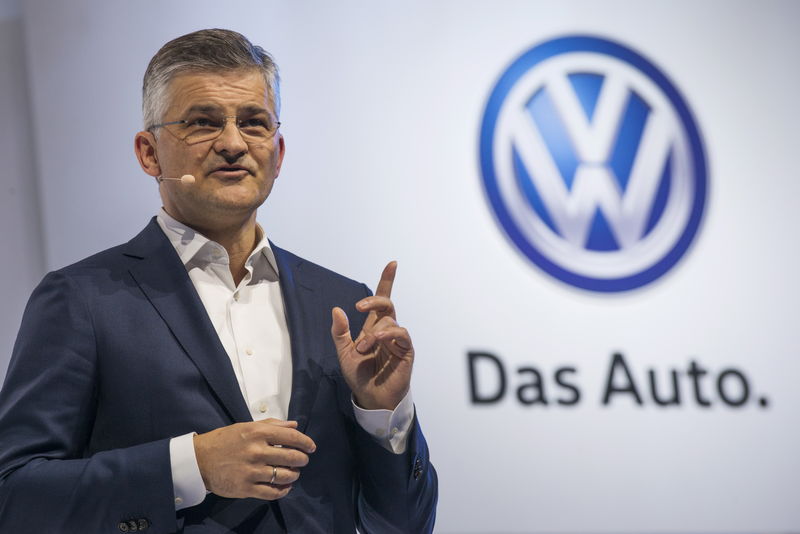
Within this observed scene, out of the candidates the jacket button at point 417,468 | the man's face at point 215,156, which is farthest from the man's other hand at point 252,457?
the man's face at point 215,156

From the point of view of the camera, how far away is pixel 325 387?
1678 millimetres

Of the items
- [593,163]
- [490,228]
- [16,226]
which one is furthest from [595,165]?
[16,226]

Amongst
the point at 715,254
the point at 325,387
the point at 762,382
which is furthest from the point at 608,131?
the point at 325,387

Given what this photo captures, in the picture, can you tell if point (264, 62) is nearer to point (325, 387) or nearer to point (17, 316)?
point (325, 387)

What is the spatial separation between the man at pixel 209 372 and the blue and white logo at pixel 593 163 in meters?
1.21

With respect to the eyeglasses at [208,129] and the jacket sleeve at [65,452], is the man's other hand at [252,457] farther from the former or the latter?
the eyeglasses at [208,129]

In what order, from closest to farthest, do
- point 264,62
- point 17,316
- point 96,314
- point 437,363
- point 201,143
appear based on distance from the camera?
point 96,314 → point 201,143 → point 264,62 → point 17,316 → point 437,363

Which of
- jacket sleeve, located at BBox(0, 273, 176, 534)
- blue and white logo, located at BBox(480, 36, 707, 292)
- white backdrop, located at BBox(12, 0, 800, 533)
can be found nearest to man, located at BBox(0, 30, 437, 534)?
jacket sleeve, located at BBox(0, 273, 176, 534)

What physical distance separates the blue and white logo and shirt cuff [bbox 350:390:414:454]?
133cm

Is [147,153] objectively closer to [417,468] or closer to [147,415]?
[147,415]

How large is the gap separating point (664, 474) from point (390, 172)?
1.28 meters

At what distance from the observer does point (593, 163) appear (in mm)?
3031

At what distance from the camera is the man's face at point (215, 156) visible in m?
1.72

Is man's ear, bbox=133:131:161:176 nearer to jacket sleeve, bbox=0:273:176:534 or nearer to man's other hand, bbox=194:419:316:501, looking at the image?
jacket sleeve, bbox=0:273:176:534
